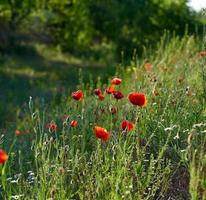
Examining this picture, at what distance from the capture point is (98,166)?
2.79 metres

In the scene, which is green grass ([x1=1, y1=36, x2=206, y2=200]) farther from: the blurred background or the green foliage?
the green foliage

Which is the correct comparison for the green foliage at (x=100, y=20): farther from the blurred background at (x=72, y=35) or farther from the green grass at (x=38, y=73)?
the green grass at (x=38, y=73)

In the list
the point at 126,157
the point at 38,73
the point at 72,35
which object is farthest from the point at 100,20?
the point at 126,157

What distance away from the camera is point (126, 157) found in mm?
2760

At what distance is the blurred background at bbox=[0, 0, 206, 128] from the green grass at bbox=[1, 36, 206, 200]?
5.60m

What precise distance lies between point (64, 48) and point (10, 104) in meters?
7.82

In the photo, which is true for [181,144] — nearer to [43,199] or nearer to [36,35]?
[43,199]

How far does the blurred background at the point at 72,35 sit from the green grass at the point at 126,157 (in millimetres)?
5596

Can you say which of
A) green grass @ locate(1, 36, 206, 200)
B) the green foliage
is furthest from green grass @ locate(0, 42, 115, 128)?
green grass @ locate(1, 36, 206, 200)

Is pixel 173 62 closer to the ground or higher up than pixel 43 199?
higher up

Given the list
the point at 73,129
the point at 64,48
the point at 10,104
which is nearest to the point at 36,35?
the point at 64,48

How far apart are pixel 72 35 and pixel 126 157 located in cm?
1356

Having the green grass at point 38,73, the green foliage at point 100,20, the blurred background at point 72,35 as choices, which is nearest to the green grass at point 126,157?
the green grass at point 38,73

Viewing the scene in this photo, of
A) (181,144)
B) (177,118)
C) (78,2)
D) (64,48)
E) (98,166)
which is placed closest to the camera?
(98,166)
